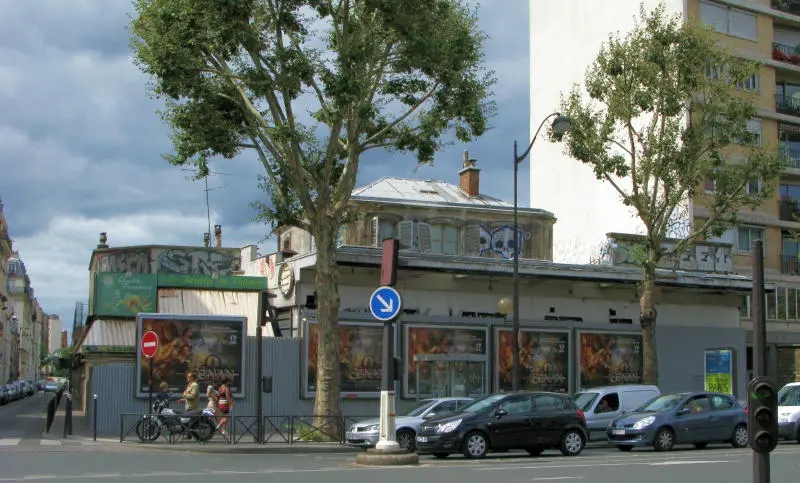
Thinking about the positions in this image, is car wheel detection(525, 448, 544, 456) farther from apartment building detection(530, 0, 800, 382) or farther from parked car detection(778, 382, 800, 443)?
apartment building detection(530, 0, 800, 382)

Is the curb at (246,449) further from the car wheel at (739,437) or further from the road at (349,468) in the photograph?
the car wheel at (739,437)

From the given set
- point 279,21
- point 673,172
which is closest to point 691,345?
point 673,172

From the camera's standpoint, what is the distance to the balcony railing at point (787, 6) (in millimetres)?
51625

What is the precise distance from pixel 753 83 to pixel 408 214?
65.7 ft

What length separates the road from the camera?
15.0m

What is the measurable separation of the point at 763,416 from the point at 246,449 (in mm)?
15746

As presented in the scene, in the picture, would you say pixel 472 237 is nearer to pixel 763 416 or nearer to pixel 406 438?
pixel 406 438

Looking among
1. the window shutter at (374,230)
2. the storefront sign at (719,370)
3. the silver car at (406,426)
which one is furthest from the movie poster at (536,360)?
the window shutter at (374,230)

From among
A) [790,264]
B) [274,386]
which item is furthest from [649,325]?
[790,264]

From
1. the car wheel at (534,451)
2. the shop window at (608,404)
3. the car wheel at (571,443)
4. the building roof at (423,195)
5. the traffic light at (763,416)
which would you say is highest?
the building roof at (423,195)

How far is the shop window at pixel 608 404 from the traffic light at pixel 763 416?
18370 millimetres

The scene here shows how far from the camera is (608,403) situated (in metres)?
26.5

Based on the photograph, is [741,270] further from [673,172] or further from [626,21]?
[673,172]

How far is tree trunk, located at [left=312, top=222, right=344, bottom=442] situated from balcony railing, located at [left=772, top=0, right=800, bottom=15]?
121ft
